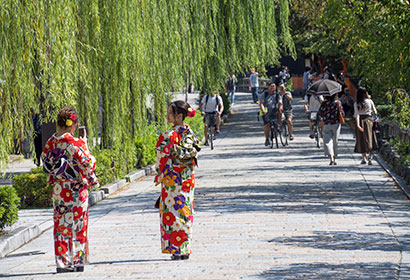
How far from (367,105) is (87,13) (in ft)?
31.8

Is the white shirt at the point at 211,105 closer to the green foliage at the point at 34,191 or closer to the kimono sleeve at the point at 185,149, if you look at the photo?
the green foliage at the point at 34,191

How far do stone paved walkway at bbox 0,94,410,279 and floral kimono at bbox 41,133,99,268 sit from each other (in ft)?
0.90

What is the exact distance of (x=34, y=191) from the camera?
1519 centimetres

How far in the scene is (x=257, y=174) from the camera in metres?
19.2

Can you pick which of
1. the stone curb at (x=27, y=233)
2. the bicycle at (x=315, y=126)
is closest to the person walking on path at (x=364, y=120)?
the bicycle at (x=315, y=126)

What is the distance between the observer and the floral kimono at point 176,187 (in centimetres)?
955

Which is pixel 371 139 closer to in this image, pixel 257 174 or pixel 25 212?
pixel 257 174

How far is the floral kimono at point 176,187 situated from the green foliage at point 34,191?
5.83 m

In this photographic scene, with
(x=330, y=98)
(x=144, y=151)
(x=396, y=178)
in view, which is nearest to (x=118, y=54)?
(x=396, y=178)

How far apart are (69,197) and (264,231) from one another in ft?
10.8

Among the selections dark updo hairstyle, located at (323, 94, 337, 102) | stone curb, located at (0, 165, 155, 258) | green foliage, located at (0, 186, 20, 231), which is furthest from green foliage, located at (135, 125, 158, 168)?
green foliage, located at (0, 186, 20, 231)

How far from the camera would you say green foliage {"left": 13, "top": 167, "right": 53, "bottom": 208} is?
1517cm

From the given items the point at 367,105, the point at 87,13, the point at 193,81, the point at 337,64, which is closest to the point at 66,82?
the point at 87,13

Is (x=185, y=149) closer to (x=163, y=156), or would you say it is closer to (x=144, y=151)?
(x=163, y=156)
